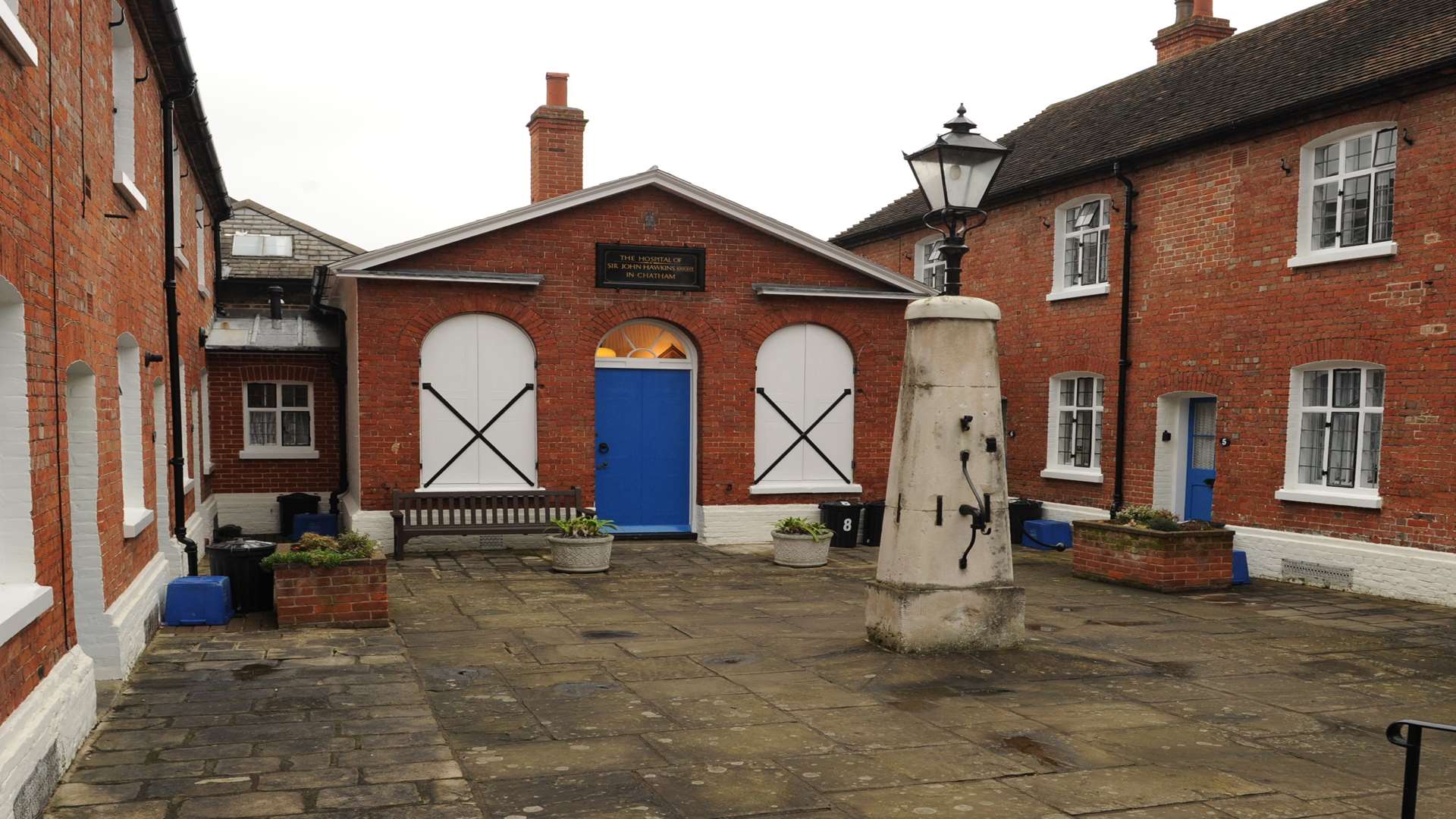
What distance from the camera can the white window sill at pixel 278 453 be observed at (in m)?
17.0

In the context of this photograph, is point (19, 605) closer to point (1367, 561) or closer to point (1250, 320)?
point (1367, 561)

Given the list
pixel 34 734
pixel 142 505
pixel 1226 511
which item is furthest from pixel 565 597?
pixel 1226 511

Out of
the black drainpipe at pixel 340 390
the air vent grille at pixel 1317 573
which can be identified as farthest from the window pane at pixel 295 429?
the air vent grille at pixel 1317 573

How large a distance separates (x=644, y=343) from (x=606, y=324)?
764 millimetres

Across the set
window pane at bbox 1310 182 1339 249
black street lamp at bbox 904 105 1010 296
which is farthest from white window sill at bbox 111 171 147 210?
window pane at bbox 1310 182 1339 249

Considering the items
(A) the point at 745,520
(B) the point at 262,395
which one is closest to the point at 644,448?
(A) the point at 745,520

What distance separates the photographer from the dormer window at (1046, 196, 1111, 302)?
1639 cm

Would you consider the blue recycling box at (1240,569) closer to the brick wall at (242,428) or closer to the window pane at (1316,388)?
the window pane at (1316,388)

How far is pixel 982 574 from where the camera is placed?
27.8ft

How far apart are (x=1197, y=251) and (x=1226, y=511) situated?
332 centimetres

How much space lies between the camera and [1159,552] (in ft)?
39.3

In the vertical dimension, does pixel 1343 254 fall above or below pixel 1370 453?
above

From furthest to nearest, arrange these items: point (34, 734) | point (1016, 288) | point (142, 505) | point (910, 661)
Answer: point (1016, 288), point (142, 505), point (910, 661), point (34, 734)

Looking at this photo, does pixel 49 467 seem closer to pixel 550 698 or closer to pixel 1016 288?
pixel 550 698
